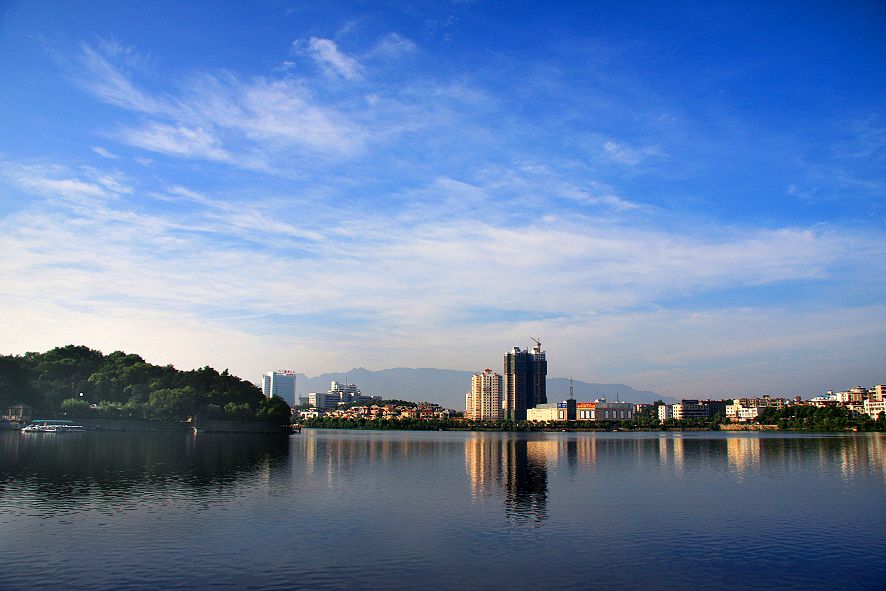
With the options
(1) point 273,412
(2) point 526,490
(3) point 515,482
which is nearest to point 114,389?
(1) point 273,412

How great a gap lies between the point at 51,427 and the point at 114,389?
85.2ft

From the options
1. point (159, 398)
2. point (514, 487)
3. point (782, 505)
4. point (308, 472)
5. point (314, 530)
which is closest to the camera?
point (314, 530)

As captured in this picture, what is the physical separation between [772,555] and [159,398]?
429 feet

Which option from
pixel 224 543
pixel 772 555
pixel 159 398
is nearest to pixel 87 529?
pixel 224 543

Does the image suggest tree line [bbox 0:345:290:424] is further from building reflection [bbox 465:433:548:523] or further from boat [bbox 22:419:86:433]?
building reflection [bbox 465:433:548:523]

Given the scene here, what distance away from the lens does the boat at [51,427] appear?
115m

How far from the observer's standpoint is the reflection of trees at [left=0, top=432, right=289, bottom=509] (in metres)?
44.8

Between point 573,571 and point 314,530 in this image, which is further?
point 314,530

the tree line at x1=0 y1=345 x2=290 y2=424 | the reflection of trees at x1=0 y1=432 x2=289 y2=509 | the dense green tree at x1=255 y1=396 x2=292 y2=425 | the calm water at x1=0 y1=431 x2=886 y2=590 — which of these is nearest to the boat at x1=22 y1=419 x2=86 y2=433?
the tree line at x1=0 y1=345 x2=290 y2=424

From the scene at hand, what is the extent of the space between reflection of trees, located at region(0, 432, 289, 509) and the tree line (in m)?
49.5

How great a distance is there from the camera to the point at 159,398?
138 meters

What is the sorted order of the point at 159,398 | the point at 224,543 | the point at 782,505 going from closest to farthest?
the point at 224,543, the point at 782,505, the point at 159,398

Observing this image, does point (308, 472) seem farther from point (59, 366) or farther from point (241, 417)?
point (59, 366)

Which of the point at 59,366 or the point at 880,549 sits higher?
the point at 59,366
